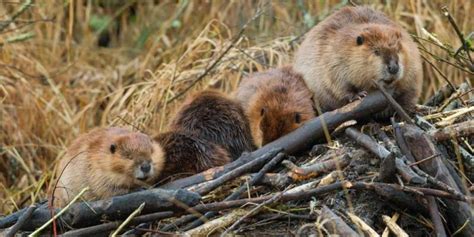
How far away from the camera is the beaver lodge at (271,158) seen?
13.8 feet

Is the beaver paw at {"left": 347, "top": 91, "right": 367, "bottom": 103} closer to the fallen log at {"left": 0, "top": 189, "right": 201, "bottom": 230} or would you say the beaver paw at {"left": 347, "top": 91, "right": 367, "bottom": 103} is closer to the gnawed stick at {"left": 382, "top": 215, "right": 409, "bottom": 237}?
the gnawed stick at {"left": 382, "top": 215, "right": 409, "bottom": 237}

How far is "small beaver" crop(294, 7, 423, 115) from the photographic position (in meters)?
4.75

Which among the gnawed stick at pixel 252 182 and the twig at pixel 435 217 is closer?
the twig at pixel 435 217

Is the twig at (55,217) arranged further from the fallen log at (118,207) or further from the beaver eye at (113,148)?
the beaver eye at (113,148)

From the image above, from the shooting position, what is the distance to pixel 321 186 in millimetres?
4285

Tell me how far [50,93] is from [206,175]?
10.2 feet

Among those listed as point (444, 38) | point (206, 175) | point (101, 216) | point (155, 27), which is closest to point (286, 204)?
point (206, 175)

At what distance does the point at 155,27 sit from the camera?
8828mm

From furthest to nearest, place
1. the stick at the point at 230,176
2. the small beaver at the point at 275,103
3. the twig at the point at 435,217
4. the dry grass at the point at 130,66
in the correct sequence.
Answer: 1. the dry grass at the point at 130,66
2. the small beaver at the point at 275,103
3. the stick at the point at 230,176
4. the twig at the point at 435,217

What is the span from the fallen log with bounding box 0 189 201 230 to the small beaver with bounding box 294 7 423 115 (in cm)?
112

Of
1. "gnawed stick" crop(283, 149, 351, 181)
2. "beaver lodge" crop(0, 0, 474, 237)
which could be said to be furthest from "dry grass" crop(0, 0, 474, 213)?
"gnawed stick" crop(283, 149, 351, 181)

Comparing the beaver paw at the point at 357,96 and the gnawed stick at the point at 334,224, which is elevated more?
the beaver paw at the point at 357,96

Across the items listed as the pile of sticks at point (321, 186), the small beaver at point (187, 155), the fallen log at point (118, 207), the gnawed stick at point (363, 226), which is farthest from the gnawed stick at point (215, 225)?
the small beaver at point (187, 155)

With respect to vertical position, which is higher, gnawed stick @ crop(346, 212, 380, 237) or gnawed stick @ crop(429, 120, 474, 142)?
gnawed stick @ crop(429, 120, 474, 142)
